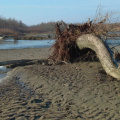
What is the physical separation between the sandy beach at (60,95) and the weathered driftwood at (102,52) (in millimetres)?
259

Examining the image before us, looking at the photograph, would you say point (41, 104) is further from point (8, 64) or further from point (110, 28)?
point (8, 64)

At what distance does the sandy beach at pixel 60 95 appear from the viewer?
460cm

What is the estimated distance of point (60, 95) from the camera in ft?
19.1

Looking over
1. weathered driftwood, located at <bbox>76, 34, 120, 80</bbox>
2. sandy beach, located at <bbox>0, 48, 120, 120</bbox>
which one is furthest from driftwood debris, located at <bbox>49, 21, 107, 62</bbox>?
sandy beach, located at <bbox>0, 48, 120, 120</bbox>

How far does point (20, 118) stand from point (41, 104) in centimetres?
92

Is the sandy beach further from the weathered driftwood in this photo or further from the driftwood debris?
the driftwood debris

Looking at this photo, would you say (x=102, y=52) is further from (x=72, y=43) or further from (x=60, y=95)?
(x=60, y=95)

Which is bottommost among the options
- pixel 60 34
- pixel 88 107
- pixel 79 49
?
pixel 88 107

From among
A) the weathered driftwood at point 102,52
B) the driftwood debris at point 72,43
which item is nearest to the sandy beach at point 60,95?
the weathered driftwood at point 102,52

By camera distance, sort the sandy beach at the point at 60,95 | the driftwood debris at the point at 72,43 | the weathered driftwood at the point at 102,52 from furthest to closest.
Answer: the driftwood debris at the point at 72,43 → the weathered driftwood at the point at 102,52 → the sandy beach at the point at 60,95

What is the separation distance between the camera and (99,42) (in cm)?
801

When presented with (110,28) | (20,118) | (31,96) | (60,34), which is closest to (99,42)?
(110,28)

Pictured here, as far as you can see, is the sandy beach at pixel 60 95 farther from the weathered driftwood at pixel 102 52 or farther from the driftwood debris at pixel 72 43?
the driftwood debris at pixel 72 43

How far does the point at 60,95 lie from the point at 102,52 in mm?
2772
